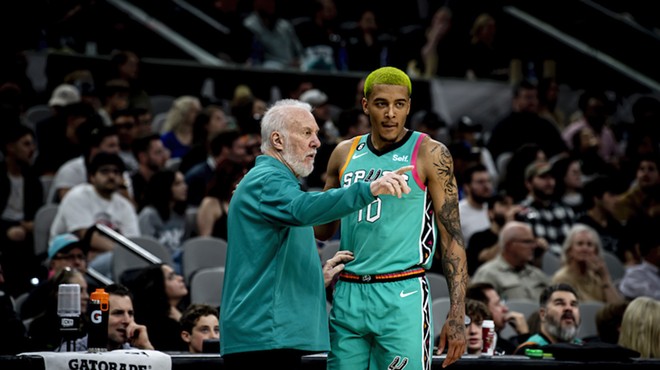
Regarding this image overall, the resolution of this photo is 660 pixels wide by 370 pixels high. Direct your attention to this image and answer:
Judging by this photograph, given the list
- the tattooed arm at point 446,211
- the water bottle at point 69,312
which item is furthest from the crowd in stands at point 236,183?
the tattooed arm at point 446,211

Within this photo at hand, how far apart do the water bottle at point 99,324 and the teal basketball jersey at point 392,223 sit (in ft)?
4.44

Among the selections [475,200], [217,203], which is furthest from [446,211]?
[475,200]

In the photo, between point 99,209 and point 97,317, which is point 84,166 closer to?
point 99,209

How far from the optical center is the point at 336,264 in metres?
5.62

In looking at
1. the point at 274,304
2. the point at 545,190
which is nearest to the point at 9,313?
the point at 274,304

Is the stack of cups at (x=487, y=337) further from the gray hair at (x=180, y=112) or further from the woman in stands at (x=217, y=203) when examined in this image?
the gray hair at (x=180, y=112)

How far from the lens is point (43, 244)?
392 inches

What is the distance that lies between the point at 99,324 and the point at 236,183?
155 inches

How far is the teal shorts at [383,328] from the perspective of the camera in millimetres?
5410

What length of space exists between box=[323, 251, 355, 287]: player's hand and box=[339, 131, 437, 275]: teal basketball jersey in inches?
1.2

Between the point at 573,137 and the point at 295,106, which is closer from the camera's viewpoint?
the point at 295,106

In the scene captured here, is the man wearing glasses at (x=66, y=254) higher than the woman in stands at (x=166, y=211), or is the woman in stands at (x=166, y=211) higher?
the woman in stands at (x=166, y=211)

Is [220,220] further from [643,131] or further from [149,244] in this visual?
[643,131]

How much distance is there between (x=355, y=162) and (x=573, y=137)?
29.0 feet
